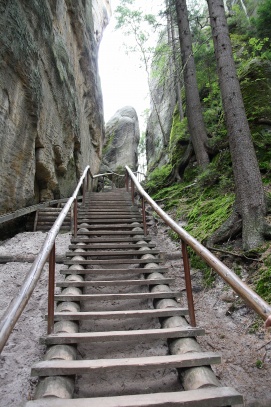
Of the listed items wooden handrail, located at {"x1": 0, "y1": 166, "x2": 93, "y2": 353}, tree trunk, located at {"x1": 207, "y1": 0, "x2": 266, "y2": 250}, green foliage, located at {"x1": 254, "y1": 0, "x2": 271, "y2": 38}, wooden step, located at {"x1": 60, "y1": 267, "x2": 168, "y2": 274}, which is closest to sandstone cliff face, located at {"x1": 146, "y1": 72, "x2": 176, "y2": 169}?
green foliage, located at {"x1": 254, "y1": 0, "x2": 271, "y2": 38}

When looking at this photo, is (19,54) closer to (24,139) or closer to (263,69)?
(24,139)

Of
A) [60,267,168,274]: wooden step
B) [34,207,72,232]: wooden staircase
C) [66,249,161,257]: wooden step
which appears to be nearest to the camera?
[60,267,168,274]: wooden step

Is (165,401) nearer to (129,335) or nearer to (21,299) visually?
(129,335)

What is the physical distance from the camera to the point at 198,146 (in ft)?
26.3

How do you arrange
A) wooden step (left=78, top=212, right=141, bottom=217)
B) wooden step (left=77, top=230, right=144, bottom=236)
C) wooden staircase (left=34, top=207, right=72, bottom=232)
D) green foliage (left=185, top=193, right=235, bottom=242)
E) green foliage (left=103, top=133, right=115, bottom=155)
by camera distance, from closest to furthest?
green foliage (left=185, top=193, right=235, bottom=242) → wooden step (left=77, top=230, right=144, bottom=236) → wooden step (left=78, top=212, right=141, bottom=217) → wooden staircase (left=34, top=207, right=72, bottom=232) → green foliage (left=103, top=133, right=115, bottom=155)

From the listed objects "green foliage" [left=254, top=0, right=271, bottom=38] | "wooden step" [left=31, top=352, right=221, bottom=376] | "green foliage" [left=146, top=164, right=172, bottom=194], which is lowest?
"wooden step" [left=31, top=352, right=221, bottom=376]

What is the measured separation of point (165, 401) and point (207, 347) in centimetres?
109

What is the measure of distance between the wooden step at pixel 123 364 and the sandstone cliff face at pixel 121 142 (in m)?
22.0

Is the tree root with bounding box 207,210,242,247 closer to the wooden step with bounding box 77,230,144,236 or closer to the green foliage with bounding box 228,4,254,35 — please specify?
the wooden step with bounding box 77,230,144,236

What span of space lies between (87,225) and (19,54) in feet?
11.6

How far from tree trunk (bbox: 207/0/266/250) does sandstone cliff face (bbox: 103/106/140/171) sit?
18647 millimetres

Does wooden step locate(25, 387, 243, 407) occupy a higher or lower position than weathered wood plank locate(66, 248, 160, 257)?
lower

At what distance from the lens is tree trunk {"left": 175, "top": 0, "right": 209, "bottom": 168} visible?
26.1 ft

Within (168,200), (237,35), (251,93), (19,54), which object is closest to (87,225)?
(168,200)
